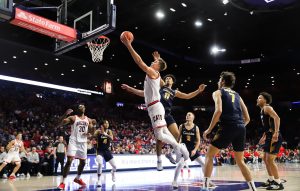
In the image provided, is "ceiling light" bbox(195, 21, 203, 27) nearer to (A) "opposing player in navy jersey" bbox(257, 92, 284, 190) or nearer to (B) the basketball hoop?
(B) the basketball hoop

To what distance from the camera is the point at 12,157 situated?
12969 mm

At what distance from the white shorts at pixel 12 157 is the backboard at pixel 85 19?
463cm

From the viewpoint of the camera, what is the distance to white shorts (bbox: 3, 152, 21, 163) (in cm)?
1285

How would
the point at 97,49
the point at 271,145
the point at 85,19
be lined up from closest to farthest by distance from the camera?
the point at 271,145 < the point at 85,19 < the point at 97,49

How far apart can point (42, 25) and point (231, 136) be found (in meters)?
7.31

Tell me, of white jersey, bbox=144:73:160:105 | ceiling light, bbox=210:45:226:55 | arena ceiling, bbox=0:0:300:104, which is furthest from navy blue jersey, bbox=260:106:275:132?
ceiling light, bbox=210:45:226:55

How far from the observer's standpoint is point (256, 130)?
137ft

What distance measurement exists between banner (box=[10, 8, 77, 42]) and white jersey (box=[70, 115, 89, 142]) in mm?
3371

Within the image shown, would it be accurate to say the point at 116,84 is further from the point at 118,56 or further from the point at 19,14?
the point at 19,14

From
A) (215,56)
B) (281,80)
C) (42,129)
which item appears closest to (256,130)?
(281,80)

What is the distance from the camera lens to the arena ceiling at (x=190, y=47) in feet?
64.8

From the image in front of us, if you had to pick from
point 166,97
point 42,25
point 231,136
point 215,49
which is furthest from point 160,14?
point 231,136

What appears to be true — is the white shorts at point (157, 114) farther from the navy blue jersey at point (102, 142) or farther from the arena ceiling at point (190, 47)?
the arena ceiling at point (190, 47)

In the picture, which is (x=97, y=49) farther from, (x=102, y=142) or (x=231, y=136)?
(x=231, y=136)
